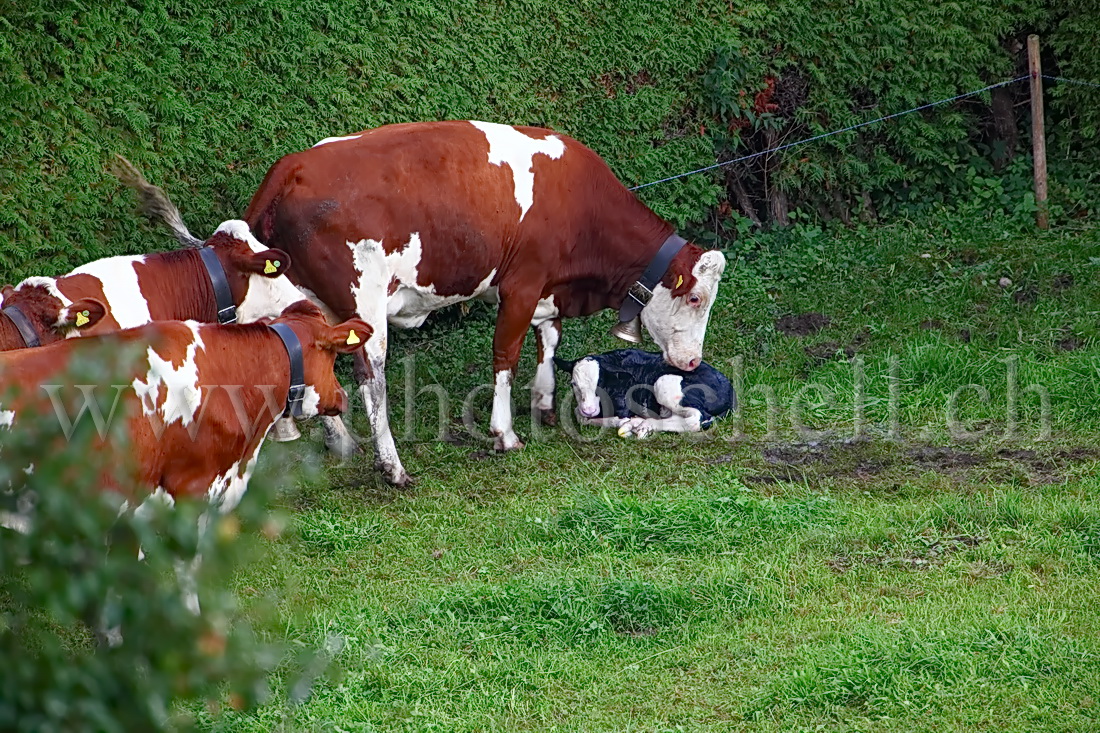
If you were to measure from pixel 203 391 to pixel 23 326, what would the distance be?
48.7 inches

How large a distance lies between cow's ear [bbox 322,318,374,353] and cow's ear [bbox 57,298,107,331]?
1.09 metres

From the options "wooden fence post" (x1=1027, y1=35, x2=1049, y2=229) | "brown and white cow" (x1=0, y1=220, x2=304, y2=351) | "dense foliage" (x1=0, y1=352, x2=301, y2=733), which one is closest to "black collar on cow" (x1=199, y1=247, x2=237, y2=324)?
"brown and white cow" (x1=0, y1=220, x2=304, y2=351)

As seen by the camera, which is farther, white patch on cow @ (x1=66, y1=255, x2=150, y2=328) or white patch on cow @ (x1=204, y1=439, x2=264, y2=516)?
white patch on cow @ (x1=66, y1=255, x2=150, y2=328)

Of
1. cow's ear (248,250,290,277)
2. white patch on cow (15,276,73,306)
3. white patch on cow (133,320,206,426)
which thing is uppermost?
cow's ear (248,250,290,277)

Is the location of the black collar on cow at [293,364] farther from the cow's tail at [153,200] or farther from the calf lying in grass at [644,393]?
the calf lying in grass at [644,393]

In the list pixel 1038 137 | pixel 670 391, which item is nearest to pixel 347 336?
pixel 670 391

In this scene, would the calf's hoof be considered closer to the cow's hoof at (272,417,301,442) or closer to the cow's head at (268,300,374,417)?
the cow's hoof at (272,417,301,442)

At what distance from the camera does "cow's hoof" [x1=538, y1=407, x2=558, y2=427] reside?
27.8 ft

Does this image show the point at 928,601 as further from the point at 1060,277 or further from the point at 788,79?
the point at 788,79

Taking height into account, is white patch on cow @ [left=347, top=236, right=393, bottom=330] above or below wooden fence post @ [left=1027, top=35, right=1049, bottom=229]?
below

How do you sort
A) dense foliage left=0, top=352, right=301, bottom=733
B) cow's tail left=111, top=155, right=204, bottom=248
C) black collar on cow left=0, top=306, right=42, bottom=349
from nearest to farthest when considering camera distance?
1. dense foliage left=0, top=352, right=301, bottom=733
2. black collar on cow left=0, top=306, right=42, bottom=349
3. cow's tail left=111, top=155, right=204, bottom=248

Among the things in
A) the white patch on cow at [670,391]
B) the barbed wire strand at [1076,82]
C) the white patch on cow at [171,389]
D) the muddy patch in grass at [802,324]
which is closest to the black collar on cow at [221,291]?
the white patch on cow at [171,389]

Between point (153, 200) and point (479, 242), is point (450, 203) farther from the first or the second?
point (153, 200)

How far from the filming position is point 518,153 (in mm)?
7953
